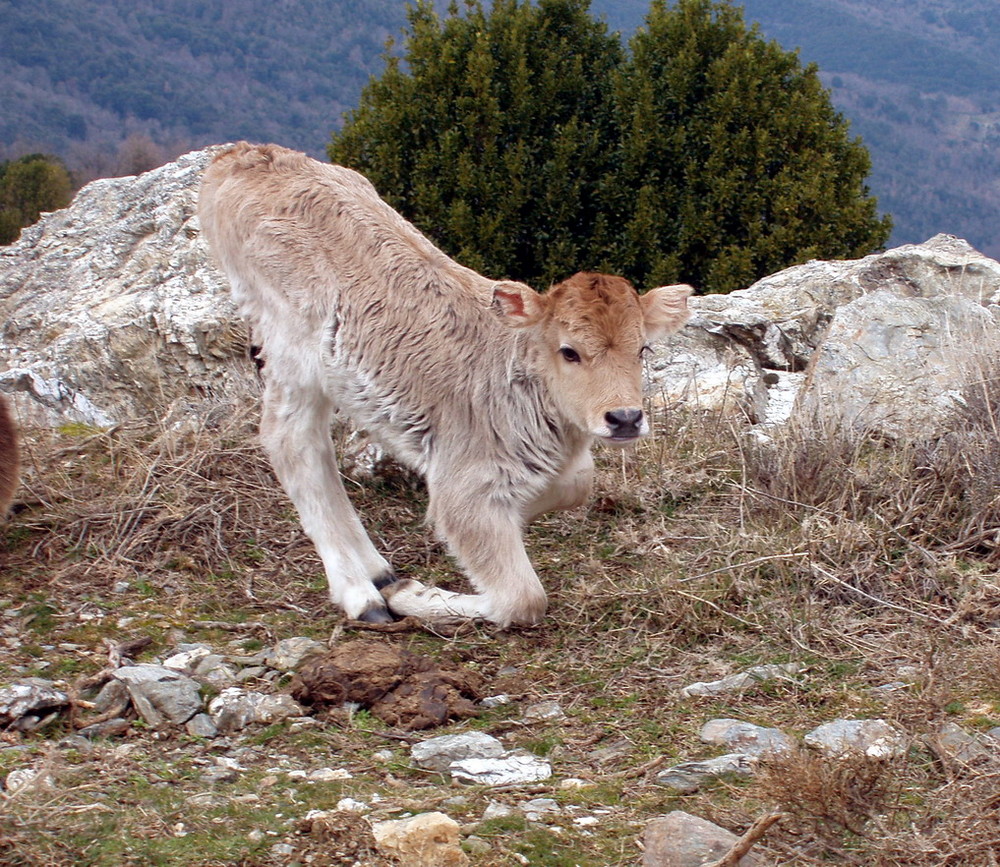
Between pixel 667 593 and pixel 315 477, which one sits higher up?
pixel 315 477

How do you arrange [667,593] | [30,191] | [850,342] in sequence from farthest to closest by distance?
[30,191] → [850,342] → [667,593]

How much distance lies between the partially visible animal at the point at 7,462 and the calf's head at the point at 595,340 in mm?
2650

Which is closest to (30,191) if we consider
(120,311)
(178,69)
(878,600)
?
(120,311)

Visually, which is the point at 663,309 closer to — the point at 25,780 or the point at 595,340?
the point at 595,340

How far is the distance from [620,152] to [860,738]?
876cm

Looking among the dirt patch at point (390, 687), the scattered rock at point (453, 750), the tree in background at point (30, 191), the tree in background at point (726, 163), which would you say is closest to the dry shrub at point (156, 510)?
the dirt patch at point (390, 687)

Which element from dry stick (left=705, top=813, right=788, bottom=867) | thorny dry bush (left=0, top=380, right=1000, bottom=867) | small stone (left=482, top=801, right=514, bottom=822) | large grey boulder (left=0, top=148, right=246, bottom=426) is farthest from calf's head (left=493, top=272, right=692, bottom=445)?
large grey boulder (left=0, top=148, right=246, bottom=426)

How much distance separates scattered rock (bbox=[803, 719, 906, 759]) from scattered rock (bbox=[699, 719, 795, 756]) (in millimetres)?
101

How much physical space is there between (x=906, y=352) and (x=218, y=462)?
13.8ft

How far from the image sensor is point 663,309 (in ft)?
18.9

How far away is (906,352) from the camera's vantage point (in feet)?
24.8

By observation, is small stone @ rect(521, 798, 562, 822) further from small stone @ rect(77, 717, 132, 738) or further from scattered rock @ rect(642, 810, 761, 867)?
small stone @ rect(77, 717, 132, 738)

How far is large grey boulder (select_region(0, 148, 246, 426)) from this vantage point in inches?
348

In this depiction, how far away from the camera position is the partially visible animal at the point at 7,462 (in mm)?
6234
